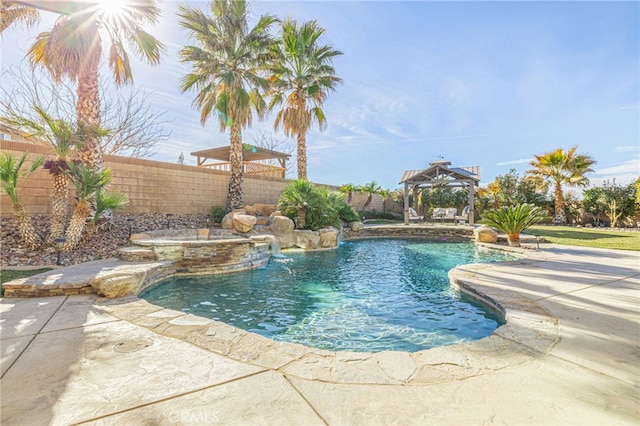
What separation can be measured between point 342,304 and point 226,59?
429 inches

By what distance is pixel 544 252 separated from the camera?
24.8 feet

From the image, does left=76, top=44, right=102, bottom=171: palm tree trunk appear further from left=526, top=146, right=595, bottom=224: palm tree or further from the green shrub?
left=526, top=146, right=595, bottom=224: palm tree

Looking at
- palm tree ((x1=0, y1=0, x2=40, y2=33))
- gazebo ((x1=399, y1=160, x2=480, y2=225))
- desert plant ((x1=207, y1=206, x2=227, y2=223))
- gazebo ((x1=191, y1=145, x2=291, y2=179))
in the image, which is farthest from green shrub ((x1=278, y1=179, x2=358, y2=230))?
palm tree ((x1=0, y1=0, x2=40, y2=33))

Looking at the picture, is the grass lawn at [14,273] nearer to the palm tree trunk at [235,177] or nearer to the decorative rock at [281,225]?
the decorative rock at [281,225]

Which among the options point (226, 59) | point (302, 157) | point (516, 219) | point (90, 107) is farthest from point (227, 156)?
point (516, 219)

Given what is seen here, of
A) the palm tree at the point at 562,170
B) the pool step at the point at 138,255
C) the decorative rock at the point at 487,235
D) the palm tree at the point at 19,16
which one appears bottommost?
the pool step at the point at 138,255

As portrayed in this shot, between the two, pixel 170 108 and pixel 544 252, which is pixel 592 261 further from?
pixel 170 108

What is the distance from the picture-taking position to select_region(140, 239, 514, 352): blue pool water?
10.4ft

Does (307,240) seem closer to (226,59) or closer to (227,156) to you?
(227,156)

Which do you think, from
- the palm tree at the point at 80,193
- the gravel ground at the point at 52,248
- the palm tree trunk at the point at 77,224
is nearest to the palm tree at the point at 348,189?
the gravel ground at the point at 52,248

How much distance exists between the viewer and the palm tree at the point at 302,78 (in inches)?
523

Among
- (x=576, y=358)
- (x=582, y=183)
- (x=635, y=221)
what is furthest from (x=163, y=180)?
(x=635, y=221)

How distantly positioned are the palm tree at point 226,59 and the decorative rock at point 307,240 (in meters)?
3.25

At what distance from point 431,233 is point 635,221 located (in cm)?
1277
